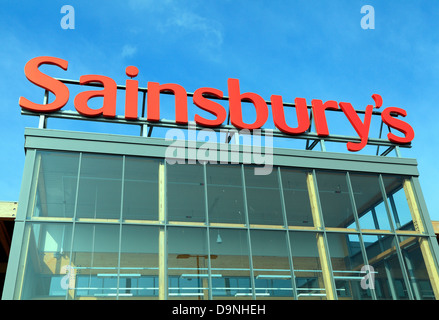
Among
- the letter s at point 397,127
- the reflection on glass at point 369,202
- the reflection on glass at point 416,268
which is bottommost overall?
the reflection on glass at point 416,268

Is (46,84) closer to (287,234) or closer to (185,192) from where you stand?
(185,192)

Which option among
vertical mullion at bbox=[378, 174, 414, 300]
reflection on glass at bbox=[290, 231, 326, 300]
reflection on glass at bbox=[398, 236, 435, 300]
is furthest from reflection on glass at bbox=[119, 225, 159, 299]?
reflection on glass at bbox=[398, 236, 435, 300]

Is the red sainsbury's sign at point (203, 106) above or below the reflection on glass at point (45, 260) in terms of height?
above

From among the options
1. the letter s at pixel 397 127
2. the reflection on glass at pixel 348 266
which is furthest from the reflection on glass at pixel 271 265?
the letter s at pixel 397 127

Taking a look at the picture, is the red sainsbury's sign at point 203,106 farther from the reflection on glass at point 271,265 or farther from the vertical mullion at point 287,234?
the reflection on glass at point 271,265

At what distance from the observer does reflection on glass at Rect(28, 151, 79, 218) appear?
44.0 ft

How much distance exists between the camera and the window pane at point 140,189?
1392 cm

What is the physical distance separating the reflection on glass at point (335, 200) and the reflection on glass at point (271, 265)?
5.88ft

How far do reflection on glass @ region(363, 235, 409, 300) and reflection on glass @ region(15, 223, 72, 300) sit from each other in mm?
8747

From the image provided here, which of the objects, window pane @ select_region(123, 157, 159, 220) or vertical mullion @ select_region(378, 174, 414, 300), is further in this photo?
vertical mullion @ select_region(378, 174, 414, 300)

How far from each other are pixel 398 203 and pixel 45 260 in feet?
36.2

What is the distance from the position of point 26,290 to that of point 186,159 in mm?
5788

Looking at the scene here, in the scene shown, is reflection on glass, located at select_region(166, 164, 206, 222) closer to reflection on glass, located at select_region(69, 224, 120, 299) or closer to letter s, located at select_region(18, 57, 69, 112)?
reflection on glass, located at select_region(69, 224, 120, 299)

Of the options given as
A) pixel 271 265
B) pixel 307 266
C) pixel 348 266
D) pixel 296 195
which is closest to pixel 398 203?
pixel 348 266
